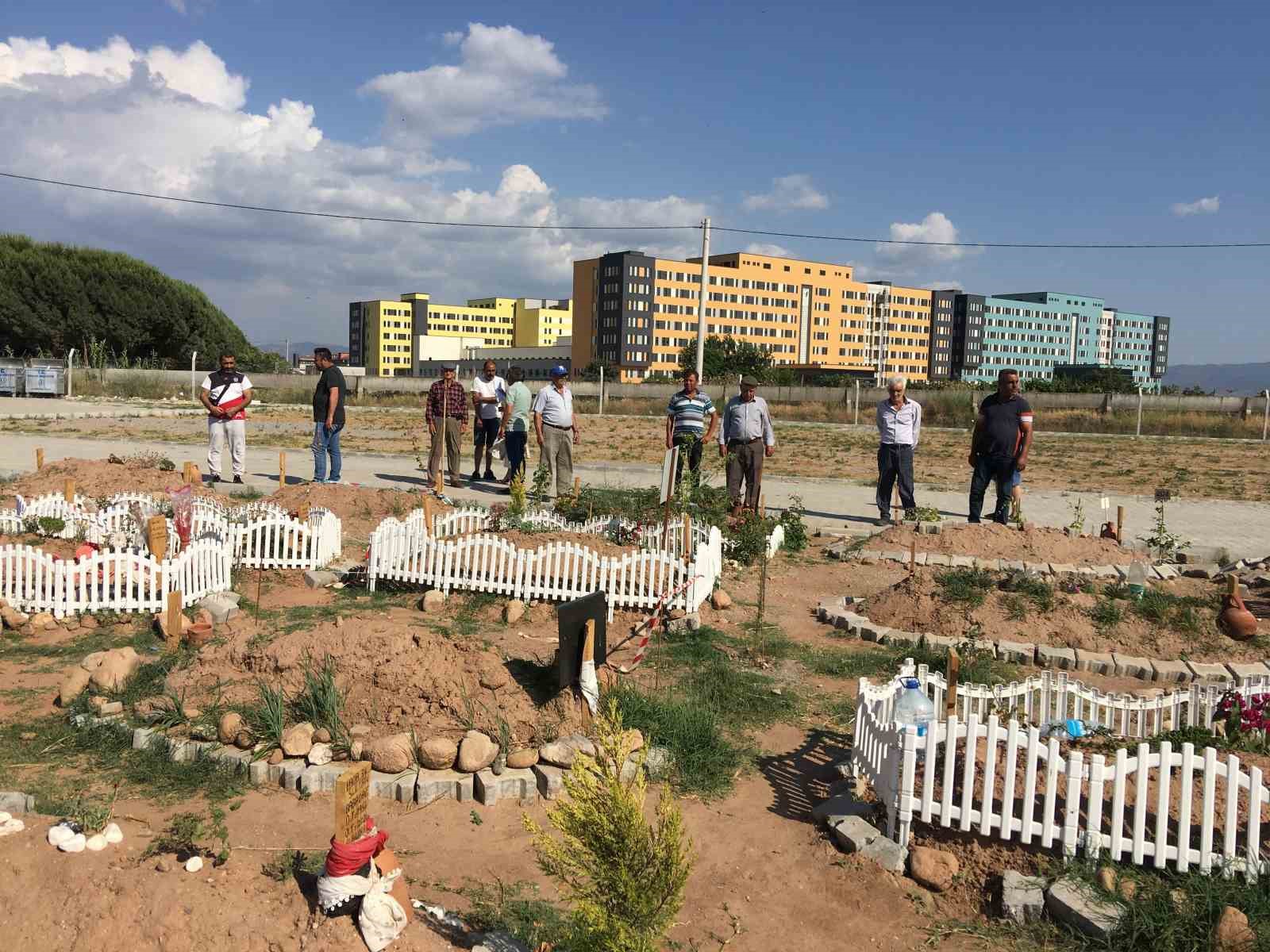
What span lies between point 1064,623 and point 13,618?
841cm

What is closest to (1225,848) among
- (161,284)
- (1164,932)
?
(1164,932)

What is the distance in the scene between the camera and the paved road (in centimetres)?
1409

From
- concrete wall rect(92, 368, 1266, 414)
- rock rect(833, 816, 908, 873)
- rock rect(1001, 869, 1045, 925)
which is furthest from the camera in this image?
concrete wall rect(92, 368, 1266, 414)

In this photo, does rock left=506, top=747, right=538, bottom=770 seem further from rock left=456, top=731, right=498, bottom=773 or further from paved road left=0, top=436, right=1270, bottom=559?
paved road left=0, top=436, right=1270, bottom=559

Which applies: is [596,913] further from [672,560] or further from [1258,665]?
[1258,665]

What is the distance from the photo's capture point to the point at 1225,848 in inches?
161

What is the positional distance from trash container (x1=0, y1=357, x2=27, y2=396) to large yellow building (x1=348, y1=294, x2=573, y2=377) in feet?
343

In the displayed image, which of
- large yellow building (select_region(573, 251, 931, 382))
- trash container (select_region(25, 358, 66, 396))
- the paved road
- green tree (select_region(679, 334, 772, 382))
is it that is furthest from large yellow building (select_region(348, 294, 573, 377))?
the paved road

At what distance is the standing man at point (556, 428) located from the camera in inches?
523

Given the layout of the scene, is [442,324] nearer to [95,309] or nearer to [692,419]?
[95,309]

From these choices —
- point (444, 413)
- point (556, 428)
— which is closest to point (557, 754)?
point (556, 428)

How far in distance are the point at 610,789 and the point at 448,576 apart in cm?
574

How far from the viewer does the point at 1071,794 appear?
426 cm

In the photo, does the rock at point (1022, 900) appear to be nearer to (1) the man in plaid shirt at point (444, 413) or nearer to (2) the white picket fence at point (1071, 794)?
(2) the white picket fence at point (1071, 794)
